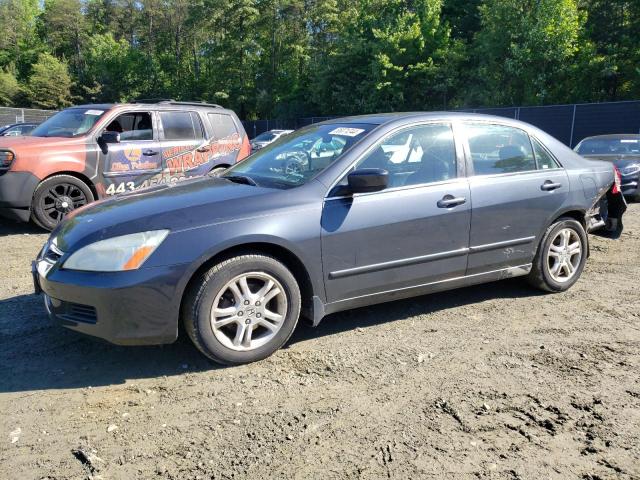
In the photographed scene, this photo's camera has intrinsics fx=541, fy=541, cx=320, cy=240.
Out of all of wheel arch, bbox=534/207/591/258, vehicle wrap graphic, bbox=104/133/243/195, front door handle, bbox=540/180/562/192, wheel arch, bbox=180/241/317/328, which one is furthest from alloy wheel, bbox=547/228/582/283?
vehicle wrap graphic, bbox=104/133/243/195

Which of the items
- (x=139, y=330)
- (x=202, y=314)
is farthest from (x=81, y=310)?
(x=202, y=314)

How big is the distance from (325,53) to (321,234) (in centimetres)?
4787

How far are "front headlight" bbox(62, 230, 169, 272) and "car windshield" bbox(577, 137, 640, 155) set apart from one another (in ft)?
35.0

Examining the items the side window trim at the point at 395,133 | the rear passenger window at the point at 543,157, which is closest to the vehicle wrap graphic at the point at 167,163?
the side window trim at the point at 395,133

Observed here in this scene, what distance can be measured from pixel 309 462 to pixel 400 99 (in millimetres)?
36396

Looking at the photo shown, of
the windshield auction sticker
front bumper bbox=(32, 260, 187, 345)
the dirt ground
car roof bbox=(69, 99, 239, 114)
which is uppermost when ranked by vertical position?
car roof bbox=(69, 99, 239, 114)

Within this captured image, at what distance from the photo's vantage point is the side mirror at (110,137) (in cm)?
753

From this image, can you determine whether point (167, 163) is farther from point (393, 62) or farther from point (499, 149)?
point (393, 62)

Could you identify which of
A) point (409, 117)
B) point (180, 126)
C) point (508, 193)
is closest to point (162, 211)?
point (409, 117)

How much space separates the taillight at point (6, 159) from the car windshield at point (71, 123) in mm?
871

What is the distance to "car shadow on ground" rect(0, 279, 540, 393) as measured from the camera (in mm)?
3324

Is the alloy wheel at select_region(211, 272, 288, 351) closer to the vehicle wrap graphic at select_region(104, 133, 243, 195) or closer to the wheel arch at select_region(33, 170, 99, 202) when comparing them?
the vehicle wrap graphic at select_region(104, 133, 243, 195)

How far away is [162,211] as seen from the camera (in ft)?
11.2

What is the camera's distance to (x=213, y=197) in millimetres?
3633
